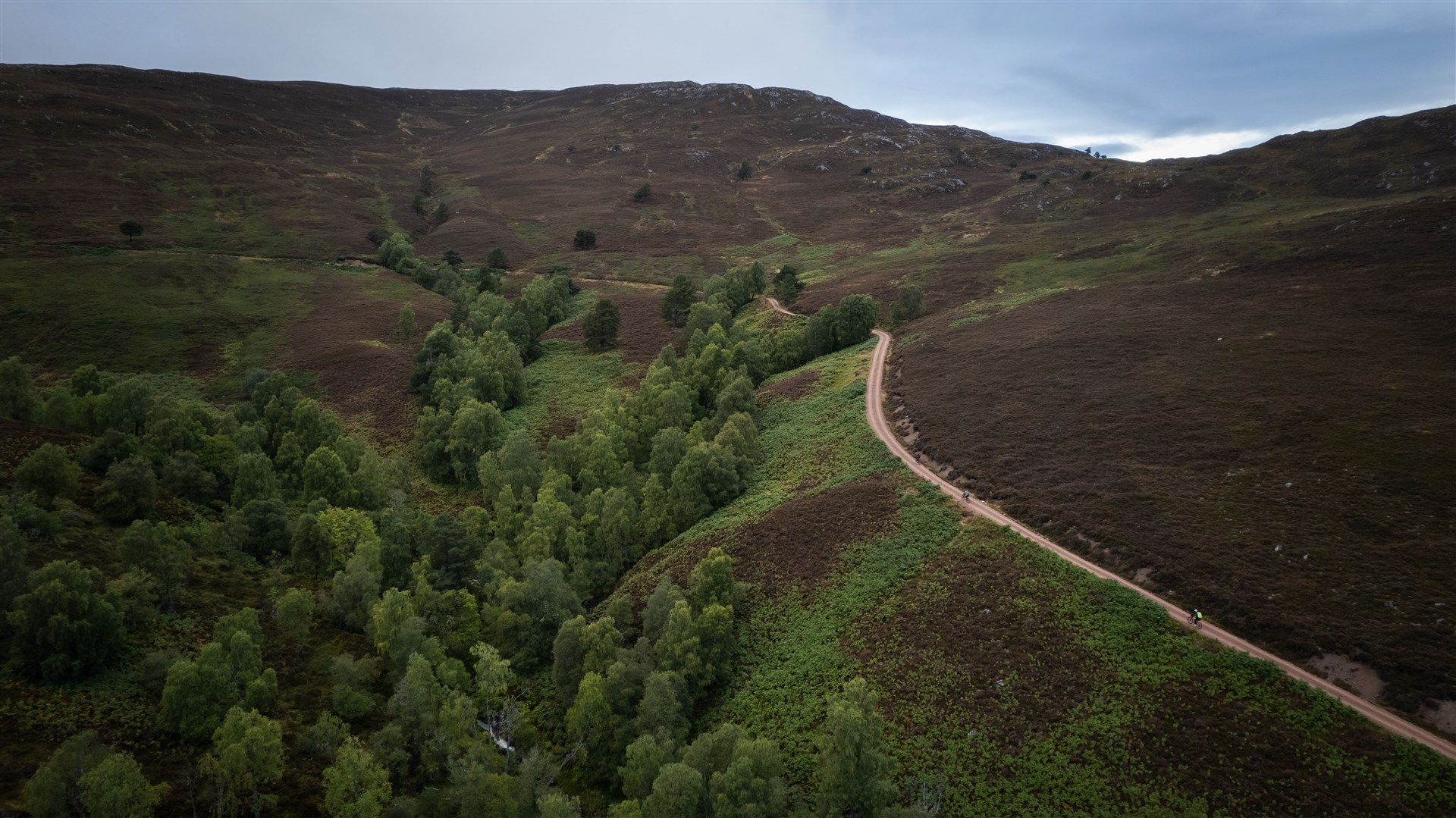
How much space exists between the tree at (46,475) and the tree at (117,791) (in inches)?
1087

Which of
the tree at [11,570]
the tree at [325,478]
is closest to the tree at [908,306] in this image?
the tree at [325,478]

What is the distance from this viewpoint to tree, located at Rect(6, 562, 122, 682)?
34562 millimetres

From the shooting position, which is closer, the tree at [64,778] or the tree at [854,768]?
the tree at [64,778]

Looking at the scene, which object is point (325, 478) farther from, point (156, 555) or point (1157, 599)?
point (1157, 599)

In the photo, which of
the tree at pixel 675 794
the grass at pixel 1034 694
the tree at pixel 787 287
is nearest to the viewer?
the grass at pixel 1034 694

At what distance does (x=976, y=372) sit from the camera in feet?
227

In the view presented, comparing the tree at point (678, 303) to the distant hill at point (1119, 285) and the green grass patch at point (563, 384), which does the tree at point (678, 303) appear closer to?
the green grass patch at point (563, 384)

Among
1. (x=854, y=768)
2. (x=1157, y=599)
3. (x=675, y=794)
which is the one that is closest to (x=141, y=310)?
(x=675, y=794)

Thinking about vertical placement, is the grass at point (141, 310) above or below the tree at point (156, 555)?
above

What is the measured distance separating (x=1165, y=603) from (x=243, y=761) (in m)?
46.4

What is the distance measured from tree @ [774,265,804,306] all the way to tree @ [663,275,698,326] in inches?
581

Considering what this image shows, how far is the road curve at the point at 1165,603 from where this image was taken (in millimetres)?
29594

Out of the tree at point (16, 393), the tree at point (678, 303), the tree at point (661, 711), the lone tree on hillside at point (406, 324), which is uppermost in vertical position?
the tree at point (678, 303)

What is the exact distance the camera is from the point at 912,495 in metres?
52.0
